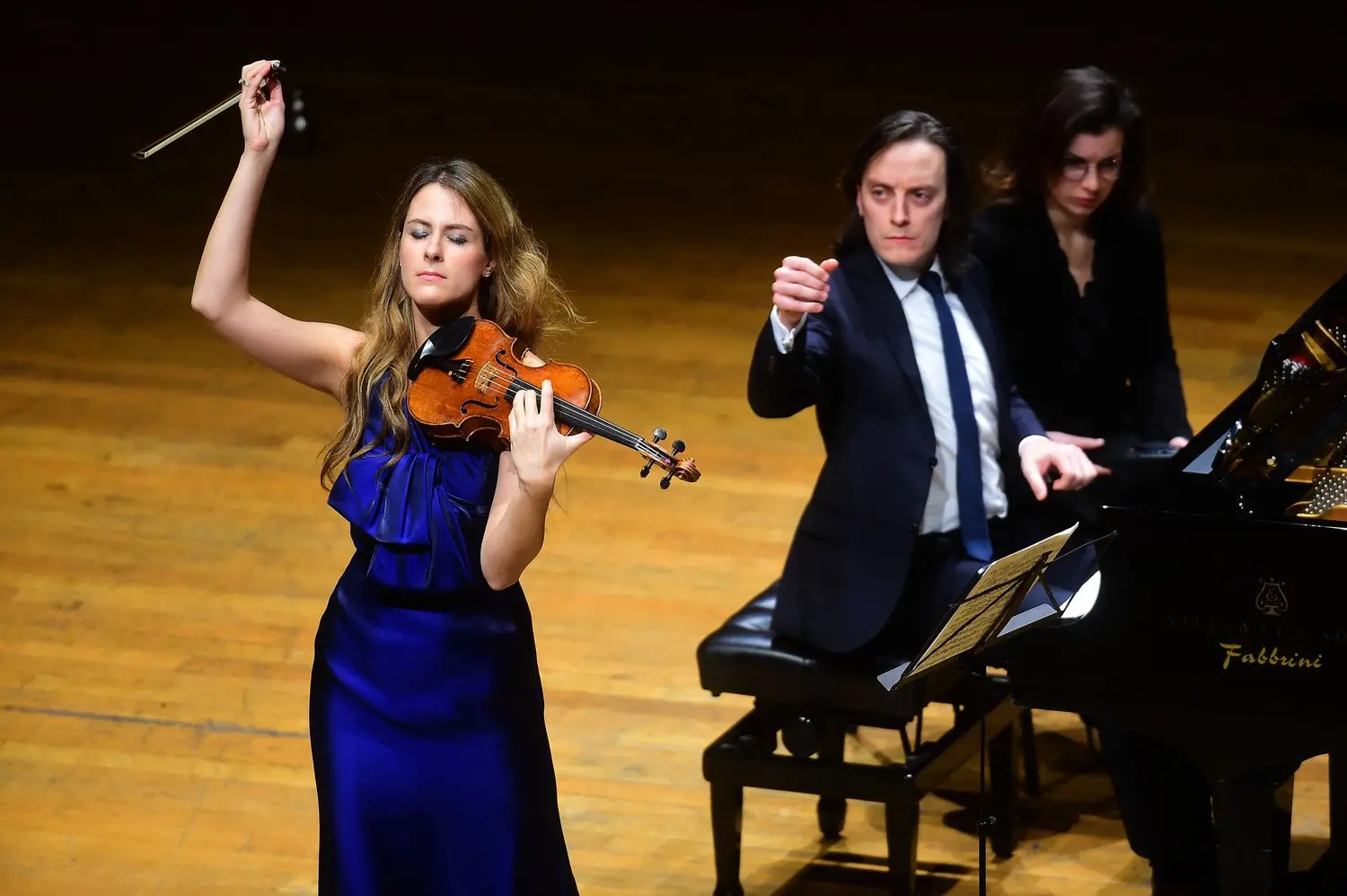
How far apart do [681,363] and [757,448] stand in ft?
2.03

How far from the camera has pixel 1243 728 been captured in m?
3.11

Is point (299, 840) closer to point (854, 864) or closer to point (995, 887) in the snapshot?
point (854, 864)

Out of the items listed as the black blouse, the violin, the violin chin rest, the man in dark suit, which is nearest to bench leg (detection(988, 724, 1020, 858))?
the man in dark suit

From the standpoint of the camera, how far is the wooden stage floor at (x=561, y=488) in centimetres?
405

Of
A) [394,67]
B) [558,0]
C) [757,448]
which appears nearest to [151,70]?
[394,67]

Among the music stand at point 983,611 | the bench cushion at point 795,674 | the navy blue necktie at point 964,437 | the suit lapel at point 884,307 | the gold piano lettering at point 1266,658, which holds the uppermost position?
the suit lapel at point 884,307

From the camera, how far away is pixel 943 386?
12.0 ft

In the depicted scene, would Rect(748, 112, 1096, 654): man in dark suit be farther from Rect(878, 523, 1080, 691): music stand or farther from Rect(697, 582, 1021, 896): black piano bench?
Rect(878, 523, 1080, 691): music stand

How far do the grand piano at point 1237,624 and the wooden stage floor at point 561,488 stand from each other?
808mm

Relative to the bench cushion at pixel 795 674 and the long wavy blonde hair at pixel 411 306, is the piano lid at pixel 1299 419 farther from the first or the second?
the long wavy blonde hair at pixel 411 306

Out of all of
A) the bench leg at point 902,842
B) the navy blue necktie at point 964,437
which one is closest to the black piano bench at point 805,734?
the bench leg at point 902,842

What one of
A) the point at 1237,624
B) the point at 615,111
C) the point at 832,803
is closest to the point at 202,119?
the point at 1237,624

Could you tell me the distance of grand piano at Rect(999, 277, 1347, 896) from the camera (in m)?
3.03

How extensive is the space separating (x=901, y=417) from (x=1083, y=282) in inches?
33.4
